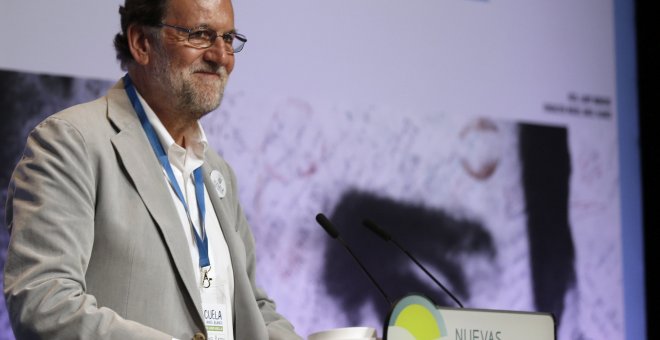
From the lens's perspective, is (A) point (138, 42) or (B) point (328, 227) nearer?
(A) point (138, 42)

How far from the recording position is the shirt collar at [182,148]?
2771mm

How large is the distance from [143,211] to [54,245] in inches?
11.5

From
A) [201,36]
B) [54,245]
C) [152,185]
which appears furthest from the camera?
[201,36]

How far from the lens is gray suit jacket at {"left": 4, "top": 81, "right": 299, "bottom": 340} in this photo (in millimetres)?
2262

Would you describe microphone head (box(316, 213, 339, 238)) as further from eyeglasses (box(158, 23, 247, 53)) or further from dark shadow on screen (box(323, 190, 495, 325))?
dark shadow on screen (box(323, 190, 495, 325))

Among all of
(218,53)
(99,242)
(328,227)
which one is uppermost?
(218,53)

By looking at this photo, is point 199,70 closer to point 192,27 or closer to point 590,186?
point 192,27

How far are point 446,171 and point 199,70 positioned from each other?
1.94m

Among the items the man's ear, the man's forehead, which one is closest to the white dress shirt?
the man's ear

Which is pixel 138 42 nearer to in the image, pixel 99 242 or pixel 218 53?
pixel 218 53

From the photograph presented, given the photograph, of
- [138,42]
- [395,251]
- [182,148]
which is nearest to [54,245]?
[182,148]

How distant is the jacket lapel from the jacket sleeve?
0.44 feet

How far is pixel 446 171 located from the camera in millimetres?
4559

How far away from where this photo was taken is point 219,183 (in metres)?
2.97
